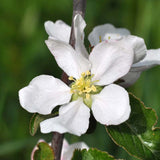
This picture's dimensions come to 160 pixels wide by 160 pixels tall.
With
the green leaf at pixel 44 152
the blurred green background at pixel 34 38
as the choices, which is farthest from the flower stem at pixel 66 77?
the blurred green background at pixel 34 38

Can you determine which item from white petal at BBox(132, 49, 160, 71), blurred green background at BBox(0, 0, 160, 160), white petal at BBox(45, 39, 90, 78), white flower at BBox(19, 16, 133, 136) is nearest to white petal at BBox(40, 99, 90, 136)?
white flower at BBox(19, 16, 133, 136)

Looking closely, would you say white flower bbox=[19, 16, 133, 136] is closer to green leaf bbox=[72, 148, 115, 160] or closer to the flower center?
the flower center

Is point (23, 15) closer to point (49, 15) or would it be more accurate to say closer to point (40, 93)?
point (49, 15)

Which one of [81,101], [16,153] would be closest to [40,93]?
[81,101]

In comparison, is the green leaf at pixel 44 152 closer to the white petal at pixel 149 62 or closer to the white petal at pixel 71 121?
the white petal at pixel 71 121

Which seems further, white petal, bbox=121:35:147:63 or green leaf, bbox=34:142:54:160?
green leaf, bbox=34:142:54:160

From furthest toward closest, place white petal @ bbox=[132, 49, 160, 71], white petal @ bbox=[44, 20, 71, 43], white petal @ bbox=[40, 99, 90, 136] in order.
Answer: white petal @ bbox=[44, 20, 71, 43] → white petal @ bbox=[132, 49, 160, 71] → white petal @ bbox=[40, 99, 90, 136]

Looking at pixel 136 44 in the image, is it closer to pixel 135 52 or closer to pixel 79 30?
pixel 135 52
